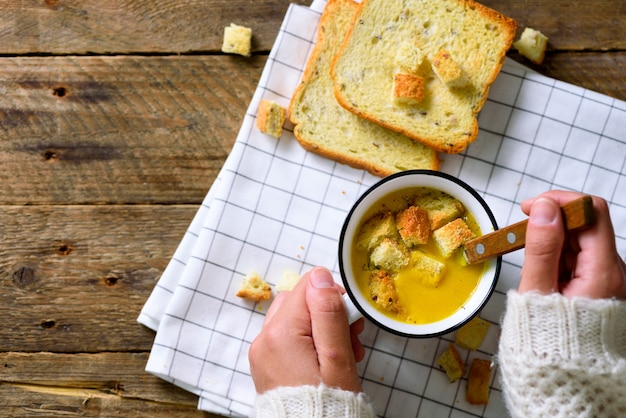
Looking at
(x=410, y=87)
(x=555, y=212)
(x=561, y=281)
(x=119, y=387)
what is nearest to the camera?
(x=555, y=212)

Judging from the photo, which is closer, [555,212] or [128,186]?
[555,212]

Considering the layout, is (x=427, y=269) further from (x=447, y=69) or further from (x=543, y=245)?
(x=447, y=69)

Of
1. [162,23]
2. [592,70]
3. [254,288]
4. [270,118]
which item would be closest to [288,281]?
[254,288]

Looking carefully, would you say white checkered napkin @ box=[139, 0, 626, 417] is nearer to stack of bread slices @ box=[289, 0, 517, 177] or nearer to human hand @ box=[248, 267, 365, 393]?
stack of bread slices @ box=[289, 0, 517, 177]

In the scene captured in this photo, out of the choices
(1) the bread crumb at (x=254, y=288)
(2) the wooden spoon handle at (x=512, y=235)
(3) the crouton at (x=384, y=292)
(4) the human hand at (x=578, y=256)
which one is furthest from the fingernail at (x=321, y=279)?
(4) the human hand at (x=578, y=256)

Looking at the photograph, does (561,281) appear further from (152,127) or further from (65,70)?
(65,70)

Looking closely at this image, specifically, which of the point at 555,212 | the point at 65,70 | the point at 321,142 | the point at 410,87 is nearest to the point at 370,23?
the point at 410,87
